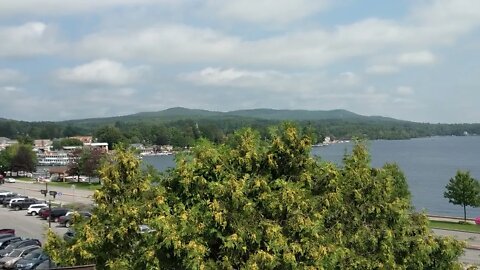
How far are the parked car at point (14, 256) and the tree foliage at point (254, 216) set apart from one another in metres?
13.1

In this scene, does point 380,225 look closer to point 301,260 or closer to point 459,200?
point 301,260

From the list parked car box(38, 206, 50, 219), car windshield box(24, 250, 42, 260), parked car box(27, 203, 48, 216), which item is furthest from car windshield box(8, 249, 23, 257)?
parked car box(27, 203, 48, 216)

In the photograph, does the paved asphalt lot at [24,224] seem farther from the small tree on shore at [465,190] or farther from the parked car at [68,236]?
the small tree on shore at [465,190]

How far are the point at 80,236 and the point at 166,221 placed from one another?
4146mm

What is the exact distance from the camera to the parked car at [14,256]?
29486 mm

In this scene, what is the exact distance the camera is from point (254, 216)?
1417cm

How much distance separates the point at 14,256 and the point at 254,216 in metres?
21.0

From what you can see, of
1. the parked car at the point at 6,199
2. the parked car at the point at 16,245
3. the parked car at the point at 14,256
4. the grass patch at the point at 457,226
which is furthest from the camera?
the parked car at the point at 6,199

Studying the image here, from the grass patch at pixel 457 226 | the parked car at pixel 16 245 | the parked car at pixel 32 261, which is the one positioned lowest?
the grass patch at pixel 457 226

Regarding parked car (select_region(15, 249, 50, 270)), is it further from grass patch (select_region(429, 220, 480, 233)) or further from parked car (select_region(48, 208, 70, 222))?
grass patch (select_region(429, 220, 480, 233))

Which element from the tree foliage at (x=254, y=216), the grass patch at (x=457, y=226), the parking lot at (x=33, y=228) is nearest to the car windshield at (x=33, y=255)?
the parking lot at (x=33, y=228)

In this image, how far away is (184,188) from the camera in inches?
608

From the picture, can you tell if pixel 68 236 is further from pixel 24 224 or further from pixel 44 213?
pixel 44 213

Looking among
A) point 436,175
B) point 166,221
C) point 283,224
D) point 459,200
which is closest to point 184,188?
point 166,221
